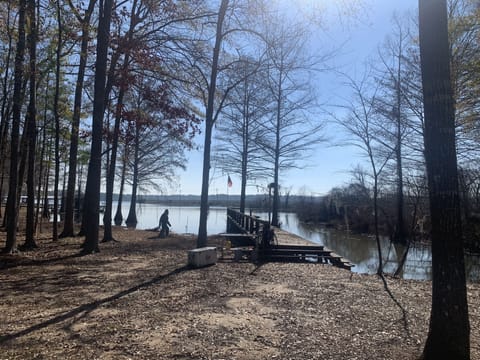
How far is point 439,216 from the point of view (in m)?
3.54

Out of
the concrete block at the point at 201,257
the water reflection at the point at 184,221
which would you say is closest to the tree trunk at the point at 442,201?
the concrete block at the point at 201,257

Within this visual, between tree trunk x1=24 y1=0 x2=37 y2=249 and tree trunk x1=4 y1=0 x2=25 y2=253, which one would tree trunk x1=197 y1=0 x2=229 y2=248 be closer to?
tree trunk x1=24 y1=0 x2=37 y2=249

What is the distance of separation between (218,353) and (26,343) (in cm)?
207

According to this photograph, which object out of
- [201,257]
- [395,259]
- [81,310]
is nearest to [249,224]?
[395,259]

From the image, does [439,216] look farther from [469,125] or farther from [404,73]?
[404,73]

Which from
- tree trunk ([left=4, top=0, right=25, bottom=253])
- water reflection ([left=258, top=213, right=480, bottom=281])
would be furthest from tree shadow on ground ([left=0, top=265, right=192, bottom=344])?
water reflection ([left=258, top=213, right=480, bottom=281])

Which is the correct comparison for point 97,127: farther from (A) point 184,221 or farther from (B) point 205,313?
(A) point 184,221

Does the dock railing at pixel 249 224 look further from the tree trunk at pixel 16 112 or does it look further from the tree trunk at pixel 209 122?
the tree trunk at pixel 16 112

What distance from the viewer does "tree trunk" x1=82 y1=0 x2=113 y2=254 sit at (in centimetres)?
1070

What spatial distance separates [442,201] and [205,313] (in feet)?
10.8

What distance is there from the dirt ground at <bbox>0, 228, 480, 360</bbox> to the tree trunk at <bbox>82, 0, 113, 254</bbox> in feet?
6.68

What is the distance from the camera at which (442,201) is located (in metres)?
3.54

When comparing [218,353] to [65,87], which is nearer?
[218,353]

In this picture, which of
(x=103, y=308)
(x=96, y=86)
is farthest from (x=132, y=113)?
(x=103, y=308)
